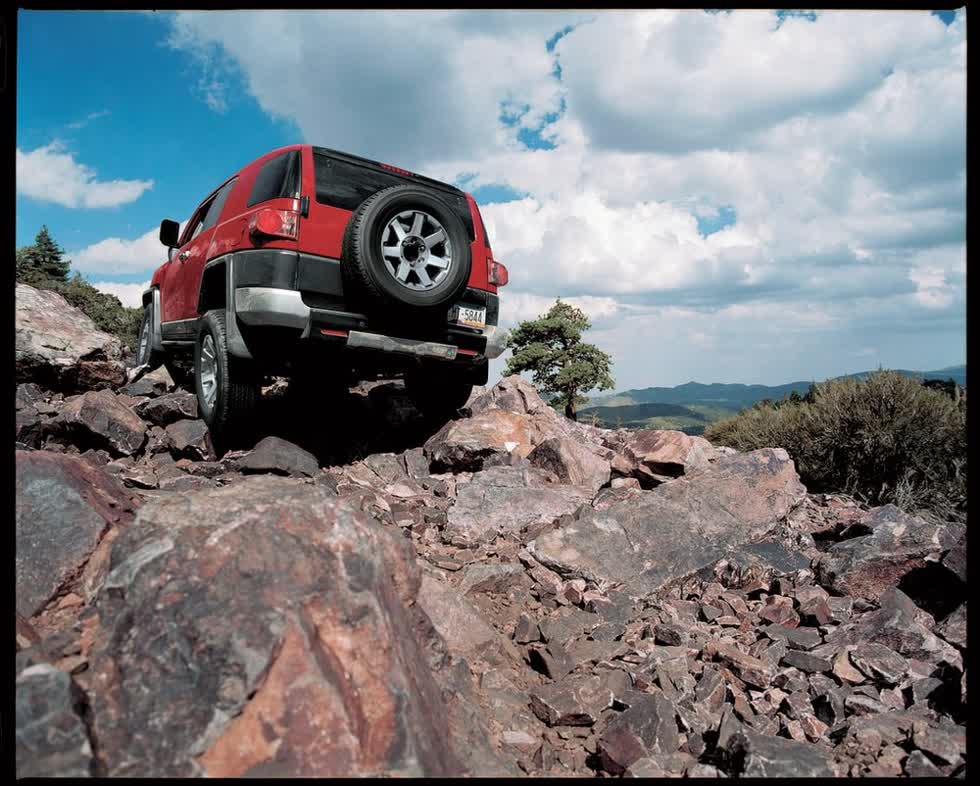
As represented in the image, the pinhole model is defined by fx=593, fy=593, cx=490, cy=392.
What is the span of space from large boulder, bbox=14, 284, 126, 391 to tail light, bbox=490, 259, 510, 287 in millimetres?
4729

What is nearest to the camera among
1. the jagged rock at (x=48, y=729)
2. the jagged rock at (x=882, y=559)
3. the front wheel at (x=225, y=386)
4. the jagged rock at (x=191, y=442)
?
the jagged rock at (x=48, y=729)

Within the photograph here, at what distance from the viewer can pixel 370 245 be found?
4.78 meters

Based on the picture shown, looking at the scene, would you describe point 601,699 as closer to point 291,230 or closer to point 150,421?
point 291,230

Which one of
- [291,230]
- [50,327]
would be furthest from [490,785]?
[50,327]

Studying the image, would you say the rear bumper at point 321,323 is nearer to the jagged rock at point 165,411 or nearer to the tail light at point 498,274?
the tail light at point 498,274

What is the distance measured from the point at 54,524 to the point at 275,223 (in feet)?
9.60

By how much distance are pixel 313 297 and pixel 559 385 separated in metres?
17.0

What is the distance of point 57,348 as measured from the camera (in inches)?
268

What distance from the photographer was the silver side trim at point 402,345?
16.8ft

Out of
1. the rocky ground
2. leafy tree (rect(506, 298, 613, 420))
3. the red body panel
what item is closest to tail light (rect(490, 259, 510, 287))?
the red body panel

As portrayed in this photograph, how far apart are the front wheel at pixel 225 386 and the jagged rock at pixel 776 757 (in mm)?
4428

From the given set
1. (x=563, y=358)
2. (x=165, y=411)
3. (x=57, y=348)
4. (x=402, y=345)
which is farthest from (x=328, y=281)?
(x=563, y=358)

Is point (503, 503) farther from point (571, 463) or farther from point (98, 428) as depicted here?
point (98, 428)

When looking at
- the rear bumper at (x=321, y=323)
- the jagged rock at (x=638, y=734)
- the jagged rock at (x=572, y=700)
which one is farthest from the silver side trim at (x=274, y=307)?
the jagged rock at (x=638, y=734)
